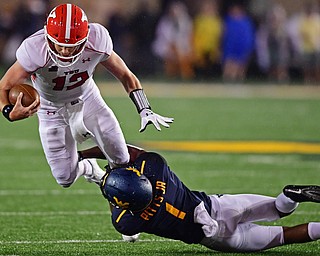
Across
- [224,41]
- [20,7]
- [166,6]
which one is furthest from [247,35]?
[20,7]

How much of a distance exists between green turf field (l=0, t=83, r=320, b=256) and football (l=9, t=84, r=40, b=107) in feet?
2.77

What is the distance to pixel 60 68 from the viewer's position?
19.2 feet

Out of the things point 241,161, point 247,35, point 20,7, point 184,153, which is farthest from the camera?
point 20,7

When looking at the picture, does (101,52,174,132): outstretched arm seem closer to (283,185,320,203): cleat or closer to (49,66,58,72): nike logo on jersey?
(49,66,58,72): nike logo on jersey

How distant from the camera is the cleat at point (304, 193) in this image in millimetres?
4984

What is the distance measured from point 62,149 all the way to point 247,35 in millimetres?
13317

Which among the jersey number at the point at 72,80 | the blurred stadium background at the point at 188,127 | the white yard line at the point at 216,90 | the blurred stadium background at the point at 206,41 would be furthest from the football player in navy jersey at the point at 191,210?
the blurred stadium background at the point at 206,41

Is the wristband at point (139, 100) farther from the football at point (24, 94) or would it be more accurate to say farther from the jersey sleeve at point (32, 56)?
the football at point (24, 94)

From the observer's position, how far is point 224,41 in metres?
19.5

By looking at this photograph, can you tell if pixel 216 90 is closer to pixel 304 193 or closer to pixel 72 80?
pixel 72 80

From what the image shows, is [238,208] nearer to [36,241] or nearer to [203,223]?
[203,223]

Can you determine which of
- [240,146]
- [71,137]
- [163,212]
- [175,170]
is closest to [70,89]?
[71,137]

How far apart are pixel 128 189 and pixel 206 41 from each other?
15435 millimetres

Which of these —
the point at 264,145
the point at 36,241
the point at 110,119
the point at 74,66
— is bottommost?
the point at 264,145
